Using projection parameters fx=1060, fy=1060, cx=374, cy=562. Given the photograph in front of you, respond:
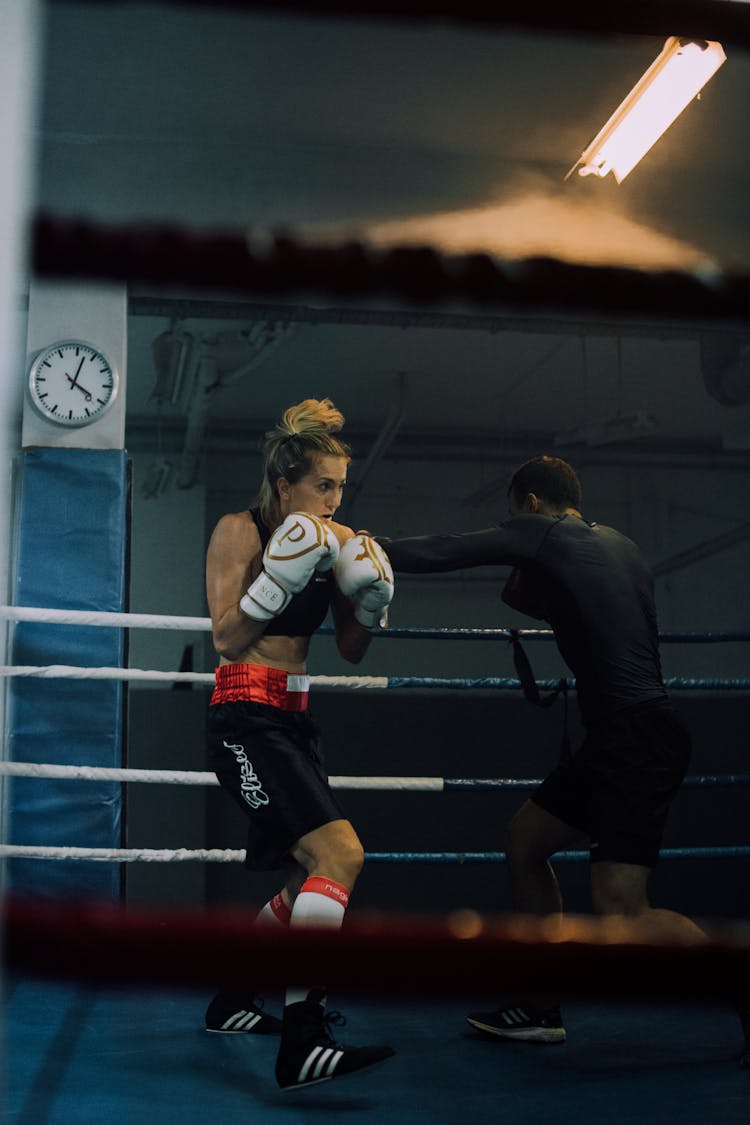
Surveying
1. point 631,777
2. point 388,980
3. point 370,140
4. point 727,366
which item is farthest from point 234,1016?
point 727,366

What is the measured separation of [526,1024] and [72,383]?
2.59 meters

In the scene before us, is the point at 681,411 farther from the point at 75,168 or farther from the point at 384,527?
the point at 75,168

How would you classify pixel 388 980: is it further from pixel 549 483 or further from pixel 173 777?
pixel 173 777

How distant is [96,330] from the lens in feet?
12.6

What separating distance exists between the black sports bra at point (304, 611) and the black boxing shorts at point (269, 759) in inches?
3.3

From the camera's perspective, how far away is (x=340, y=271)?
52cm

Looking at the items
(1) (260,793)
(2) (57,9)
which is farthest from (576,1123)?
(2) (57,9)

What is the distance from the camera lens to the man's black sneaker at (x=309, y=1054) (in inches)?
67.3

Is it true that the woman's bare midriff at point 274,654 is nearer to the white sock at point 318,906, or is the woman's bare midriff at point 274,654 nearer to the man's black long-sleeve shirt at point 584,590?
the man's black long-sleeve shirt at point 584,590

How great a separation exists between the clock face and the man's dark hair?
1993mm

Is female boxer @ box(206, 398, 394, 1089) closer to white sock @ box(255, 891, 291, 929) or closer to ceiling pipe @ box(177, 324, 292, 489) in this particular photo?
white sock @ box(255, 891, 291, 929)

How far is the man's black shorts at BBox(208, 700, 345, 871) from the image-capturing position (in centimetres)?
189

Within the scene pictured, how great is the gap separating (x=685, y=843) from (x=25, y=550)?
3012mm

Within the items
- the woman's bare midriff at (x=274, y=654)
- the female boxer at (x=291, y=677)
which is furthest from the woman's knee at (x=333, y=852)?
the woman's bare midriff at (x=274, y=654)
